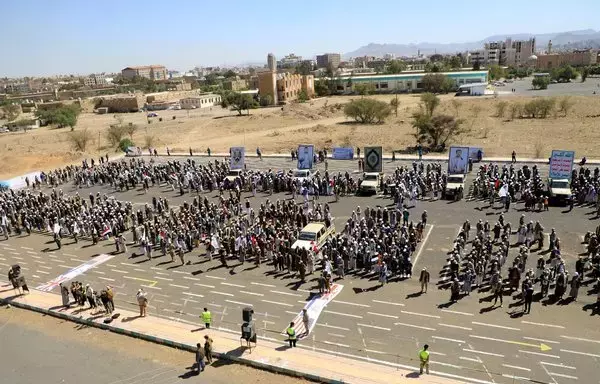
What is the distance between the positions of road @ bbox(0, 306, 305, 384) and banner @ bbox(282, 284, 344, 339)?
2.33 metres

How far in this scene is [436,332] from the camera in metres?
15.9

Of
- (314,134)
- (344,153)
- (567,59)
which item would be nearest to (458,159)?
(344,153)

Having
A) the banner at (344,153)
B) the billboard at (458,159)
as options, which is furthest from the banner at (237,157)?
the billboard at (458,159)

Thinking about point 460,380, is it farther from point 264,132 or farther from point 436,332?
point 264,132

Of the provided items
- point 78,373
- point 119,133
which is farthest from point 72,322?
point 119,133

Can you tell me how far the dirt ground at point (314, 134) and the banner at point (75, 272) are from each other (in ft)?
103

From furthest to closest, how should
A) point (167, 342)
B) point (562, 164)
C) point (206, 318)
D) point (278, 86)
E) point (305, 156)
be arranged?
point (278, 86) → point (305, 156) → point (562, 164) → point (206, 318) → point (167, 342)

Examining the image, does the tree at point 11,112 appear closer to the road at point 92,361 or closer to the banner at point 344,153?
the banner at point 344,153

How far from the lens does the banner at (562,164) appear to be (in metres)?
27.6

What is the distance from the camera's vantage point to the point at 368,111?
68062mm

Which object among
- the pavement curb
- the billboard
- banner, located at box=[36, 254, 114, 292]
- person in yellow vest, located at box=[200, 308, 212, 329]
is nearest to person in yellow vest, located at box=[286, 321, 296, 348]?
the pavement curb

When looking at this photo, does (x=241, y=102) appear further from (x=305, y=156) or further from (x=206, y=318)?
(x=206, y=318)

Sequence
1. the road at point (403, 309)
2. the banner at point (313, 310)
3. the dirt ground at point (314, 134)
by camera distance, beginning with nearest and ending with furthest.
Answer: the road at point (403, 309) → the banner at point (313, 310) → the dirt ground at point (314, 134)

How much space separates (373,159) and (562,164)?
11.6 metres
